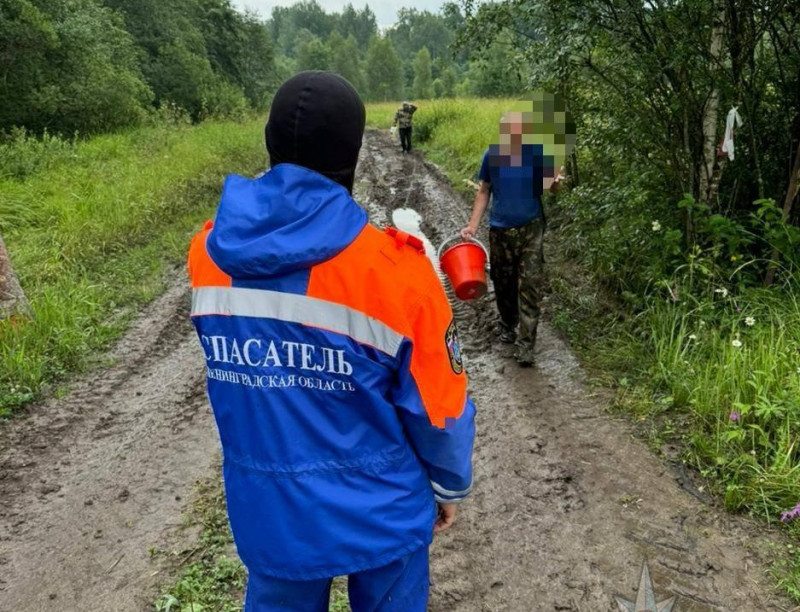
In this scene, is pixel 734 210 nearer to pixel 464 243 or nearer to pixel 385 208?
pixel 464 243

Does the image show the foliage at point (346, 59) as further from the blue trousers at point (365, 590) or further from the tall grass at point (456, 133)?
the blue trousers at point (365, 590)

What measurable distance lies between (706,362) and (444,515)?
Result: 2.59 m

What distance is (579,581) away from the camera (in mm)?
2363

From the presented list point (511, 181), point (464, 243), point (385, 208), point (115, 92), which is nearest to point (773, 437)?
point (464, 243)

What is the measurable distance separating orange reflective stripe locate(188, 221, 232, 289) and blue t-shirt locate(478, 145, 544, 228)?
271 cm

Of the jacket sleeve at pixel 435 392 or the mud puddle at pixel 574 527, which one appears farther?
the mud puddle at pixel 574 527

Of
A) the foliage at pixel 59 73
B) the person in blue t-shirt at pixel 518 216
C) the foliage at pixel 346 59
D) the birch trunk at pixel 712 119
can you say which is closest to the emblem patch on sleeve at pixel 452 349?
the person in blue t-shirt at pixel 518 216

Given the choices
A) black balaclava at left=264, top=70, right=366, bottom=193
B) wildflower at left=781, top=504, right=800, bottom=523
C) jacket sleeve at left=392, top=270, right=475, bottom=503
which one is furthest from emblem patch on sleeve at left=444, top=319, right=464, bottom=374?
wildflower at left=781, top=504, right=800, bottom=523

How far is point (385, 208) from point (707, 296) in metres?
6.05

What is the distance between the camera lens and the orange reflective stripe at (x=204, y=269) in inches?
49.8

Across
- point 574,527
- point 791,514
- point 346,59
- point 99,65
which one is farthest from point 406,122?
point 346,59

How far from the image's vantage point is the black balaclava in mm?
1208

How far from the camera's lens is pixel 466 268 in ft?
10.0

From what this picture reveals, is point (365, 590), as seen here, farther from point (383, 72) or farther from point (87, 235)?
point (383, 72)
